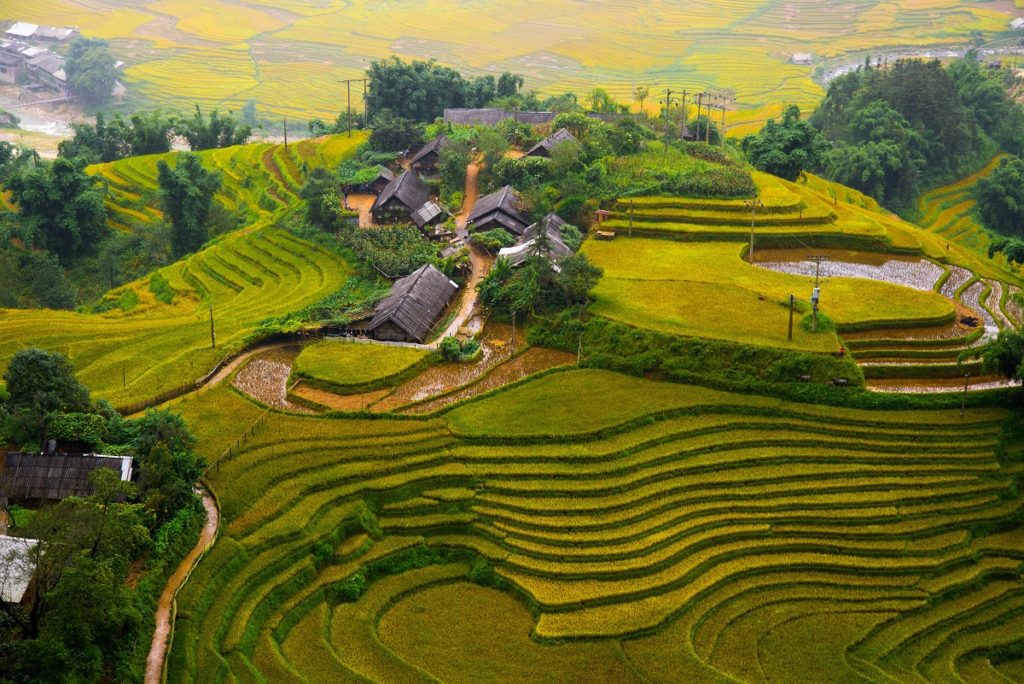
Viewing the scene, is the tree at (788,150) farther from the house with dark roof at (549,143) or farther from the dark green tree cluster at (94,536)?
the dark green tree cluster at (94,536)

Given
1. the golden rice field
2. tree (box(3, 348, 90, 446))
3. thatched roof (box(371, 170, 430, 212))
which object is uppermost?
the golden rice field

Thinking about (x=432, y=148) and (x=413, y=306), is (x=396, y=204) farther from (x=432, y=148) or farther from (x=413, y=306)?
(x=413, y=306)

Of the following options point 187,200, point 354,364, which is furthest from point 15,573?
point 187,200

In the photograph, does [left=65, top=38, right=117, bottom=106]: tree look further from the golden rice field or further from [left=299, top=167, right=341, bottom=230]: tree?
[left=299, top=167, right=341, bottom=230]: tree

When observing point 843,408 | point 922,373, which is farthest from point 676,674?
point 922,373

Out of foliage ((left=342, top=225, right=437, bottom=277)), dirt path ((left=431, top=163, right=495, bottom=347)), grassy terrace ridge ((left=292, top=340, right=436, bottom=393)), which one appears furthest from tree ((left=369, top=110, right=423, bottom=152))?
grassy terrace ridge ((left=292, top=340, right=436, bottom=393))

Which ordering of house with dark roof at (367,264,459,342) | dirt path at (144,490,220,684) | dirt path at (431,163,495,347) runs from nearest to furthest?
dirt path at (144,490,220,684), house with dark roof at (367,264,459,342), dirt path at (431,163,495,347)

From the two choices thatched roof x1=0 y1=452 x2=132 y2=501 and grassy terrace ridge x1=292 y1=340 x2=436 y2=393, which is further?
grassy terrace ridge x1=292 y1=340 x2=436 y2=393
